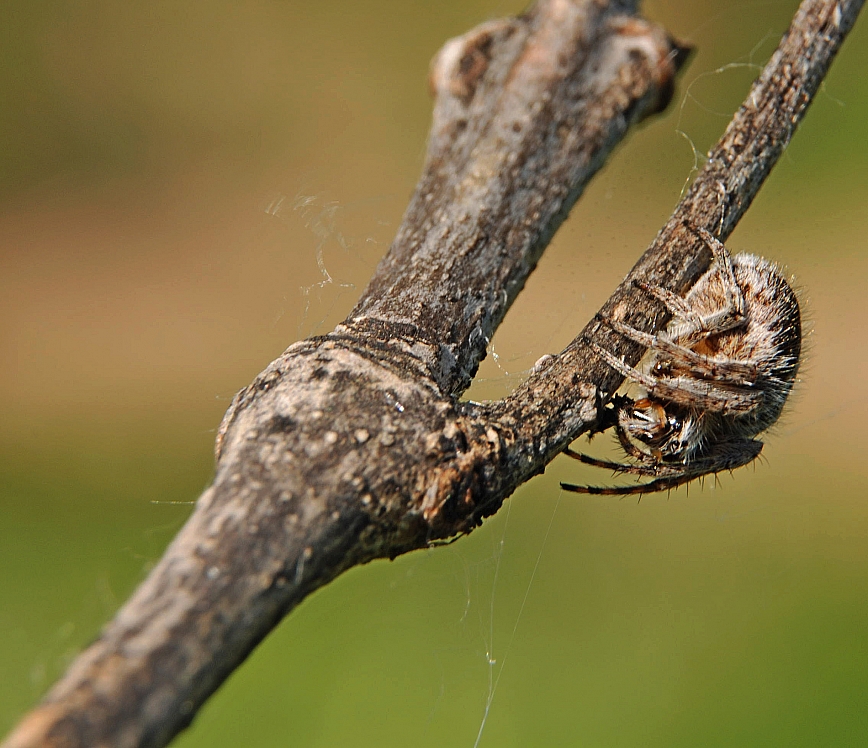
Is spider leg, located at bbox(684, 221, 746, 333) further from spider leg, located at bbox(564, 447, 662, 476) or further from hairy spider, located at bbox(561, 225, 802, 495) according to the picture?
spider leg, located at bbox(564, 447, 662, 476)

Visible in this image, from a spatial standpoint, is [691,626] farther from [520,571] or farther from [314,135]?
[314,135]

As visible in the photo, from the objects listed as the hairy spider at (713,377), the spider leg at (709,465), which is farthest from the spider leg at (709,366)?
the spider leg at (709,465)

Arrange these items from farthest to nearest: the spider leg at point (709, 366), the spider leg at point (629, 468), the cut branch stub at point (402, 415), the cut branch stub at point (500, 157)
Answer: the spider leg at point (629, 468)
the spider leg at point (709, 366)
the cut branch stub at point (500, 157)
the cut branch stub at point (402, 415)

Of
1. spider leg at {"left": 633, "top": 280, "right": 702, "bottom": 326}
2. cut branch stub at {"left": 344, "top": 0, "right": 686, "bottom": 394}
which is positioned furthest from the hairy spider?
cut branch stub at {"left": 344, "top": 0, "right": 686, "bottom": 394}

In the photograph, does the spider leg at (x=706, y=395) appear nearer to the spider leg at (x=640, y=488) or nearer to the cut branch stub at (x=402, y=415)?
the spider leg at (x=640, y=488)

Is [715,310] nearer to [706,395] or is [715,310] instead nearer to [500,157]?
[706,395]

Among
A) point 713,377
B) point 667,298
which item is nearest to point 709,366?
point 713,377

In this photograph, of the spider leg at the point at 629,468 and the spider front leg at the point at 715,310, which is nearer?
the spider front leg at the point at 715,310

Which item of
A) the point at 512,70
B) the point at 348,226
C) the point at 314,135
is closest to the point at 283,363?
the point at 512,70
